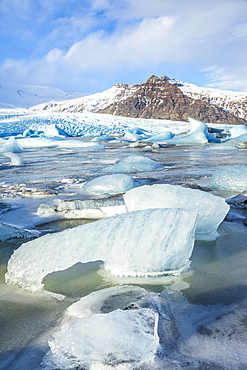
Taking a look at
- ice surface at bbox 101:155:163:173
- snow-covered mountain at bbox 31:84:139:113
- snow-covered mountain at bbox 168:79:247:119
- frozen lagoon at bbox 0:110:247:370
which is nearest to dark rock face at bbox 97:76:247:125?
snow-covered mountain at bbox 168:79:247:119

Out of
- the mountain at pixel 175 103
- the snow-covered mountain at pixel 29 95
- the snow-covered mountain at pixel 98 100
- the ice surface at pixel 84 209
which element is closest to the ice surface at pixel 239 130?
the ice surface at pixel 84 209

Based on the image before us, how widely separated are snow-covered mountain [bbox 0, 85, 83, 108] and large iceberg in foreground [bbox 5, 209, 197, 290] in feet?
275

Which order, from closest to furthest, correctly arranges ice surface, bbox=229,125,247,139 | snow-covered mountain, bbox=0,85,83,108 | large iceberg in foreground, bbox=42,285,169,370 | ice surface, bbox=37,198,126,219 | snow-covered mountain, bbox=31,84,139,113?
1. large iceberg in foreground, bbox=42,285,169,370
2. ice surface, bbox=37,198,126,219
3. ice surface, bbox=229,125,247,139
4. snow-covered mountain, bbox=31,84,139,113
5. snow-covered mountain, bbox=0,85,83,108

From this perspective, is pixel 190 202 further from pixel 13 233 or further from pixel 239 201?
pixel 13 233

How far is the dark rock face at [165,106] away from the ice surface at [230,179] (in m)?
46.3

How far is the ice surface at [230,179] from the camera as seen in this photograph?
3.12m

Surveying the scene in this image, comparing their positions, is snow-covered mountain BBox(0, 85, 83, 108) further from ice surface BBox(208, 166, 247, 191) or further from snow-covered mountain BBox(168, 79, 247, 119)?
ice surface BBox(208, 166, 247, 191)

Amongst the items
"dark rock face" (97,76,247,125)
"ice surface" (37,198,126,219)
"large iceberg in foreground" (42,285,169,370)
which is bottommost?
"ice surface" (37,198,126,219)

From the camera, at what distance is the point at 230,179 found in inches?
126

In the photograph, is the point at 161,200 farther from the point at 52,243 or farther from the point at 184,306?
the point at 184,306

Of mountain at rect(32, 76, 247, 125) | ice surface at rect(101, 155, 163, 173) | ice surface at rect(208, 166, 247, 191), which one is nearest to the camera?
ice surface at rect(208, 166, 247, 191)

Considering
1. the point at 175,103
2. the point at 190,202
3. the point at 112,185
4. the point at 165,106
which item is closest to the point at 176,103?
the point at 175,103

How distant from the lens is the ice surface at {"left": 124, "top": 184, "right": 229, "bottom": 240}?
68.3 inches

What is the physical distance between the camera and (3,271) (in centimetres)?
142
